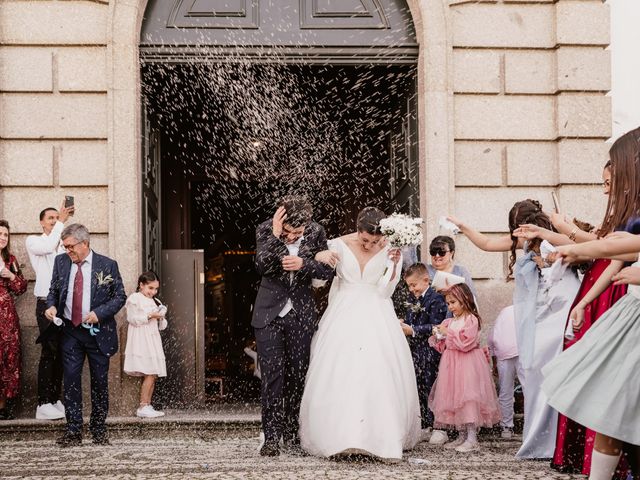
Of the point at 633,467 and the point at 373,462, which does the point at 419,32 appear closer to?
the point at 373,462

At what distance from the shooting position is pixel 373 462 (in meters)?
6.78

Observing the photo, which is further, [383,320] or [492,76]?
[492,76]

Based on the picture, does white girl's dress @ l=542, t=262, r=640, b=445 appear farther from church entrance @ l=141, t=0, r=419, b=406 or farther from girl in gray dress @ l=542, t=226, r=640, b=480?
church entrance @ l=141, t=0, r=419, b=406

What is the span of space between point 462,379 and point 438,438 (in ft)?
2.07

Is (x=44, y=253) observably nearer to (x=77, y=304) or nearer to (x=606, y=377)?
(x=77, y=304)

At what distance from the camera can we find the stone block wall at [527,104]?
10062 mm

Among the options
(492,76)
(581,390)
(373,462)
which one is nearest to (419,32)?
(492,76)

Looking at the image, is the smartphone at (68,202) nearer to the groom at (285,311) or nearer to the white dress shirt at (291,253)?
the groom at (285,311)

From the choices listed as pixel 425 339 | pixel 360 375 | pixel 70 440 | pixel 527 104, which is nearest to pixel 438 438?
pixel 425 339

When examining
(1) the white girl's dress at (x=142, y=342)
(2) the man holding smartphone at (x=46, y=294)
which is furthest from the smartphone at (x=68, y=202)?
(1) the white girl's dress at (x=142, y=342)

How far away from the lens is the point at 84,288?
8.12 meters

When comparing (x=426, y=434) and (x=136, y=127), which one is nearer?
(x=426, y=434)

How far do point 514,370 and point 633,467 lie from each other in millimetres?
3769

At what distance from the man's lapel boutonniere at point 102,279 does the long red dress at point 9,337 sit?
1.45 meters
